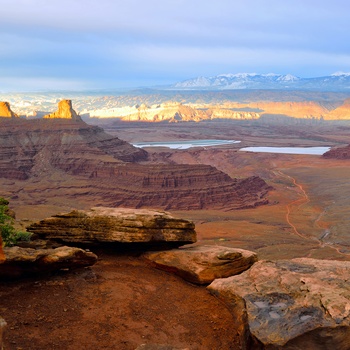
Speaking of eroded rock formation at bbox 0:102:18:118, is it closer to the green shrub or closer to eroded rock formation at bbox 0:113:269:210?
eroded rock formation at bbox 0:113:269:210

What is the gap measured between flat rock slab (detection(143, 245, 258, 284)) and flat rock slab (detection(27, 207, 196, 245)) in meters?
0.78

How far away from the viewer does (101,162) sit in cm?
9400

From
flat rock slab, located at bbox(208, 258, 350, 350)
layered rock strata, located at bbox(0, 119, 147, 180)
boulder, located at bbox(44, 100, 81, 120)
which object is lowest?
layered rock strata, located at bbox(0, 119, 147, 180)

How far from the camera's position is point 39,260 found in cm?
1423

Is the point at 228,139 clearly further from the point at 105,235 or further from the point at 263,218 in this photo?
the point at 105,235

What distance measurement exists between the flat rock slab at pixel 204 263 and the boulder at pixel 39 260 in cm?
307

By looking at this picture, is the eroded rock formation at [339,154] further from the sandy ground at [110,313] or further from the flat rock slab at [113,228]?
the sandy ground at [110,313]

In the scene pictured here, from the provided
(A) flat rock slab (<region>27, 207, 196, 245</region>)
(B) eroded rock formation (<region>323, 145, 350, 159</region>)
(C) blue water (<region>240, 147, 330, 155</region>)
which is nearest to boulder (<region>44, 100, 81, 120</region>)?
(C) blue water (<region>240, 147, 330, 155</region>)

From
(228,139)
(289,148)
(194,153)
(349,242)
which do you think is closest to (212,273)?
(349,242)

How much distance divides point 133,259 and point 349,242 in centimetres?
3728

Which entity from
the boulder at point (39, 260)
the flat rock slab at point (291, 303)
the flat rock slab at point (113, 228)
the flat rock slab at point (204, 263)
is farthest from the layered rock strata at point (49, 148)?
the flat rock slab at point (291, 303)

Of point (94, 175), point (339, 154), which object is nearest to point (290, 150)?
point (339, 154)

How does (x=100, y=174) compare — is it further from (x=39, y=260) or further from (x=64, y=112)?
(x=39, y=260)

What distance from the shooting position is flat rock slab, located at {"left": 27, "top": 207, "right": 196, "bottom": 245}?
56.1 ft
